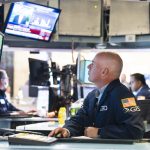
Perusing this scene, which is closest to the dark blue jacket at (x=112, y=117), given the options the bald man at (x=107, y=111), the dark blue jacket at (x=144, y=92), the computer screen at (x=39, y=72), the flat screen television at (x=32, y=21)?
the bald man at (x=107, y=111)

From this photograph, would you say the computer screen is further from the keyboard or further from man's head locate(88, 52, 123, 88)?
the keyboard

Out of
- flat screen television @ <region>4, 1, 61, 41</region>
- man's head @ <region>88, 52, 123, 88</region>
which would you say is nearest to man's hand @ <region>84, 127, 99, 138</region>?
man's head @ <region>88, 52, 123, 88</region>

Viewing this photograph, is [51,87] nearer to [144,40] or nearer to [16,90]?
[144,40]

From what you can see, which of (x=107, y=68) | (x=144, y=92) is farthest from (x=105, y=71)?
(x=144, y=92)

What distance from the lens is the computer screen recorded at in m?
5.30

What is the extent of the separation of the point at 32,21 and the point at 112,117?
245 centimetres

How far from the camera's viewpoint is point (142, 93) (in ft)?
20.3

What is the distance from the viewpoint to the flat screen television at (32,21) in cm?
455

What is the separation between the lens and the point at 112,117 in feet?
8.64

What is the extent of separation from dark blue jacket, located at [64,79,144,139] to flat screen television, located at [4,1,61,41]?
6.63ft

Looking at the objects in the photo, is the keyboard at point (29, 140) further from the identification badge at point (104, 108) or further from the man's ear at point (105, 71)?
the man's ear at point (105, 71)

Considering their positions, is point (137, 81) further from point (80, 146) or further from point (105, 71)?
point (80, 146)

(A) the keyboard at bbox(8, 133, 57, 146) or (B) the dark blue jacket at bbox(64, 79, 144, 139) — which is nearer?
(A) the keyboard at bbox(8, 133, 57, 146)

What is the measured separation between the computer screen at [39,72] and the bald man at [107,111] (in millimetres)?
2420
